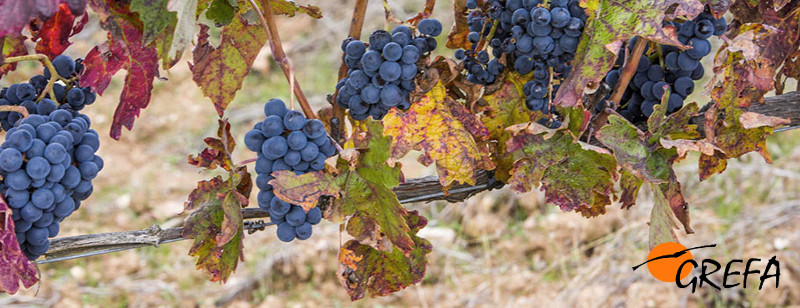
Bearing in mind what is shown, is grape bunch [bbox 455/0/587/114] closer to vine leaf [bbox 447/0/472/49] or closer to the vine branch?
vine leaf [bbox 447/0/472/49]

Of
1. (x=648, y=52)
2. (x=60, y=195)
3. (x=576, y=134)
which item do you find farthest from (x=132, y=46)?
(x=648, y=52)

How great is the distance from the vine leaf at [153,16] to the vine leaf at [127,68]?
0.06m

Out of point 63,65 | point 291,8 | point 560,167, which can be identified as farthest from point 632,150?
point 63,65

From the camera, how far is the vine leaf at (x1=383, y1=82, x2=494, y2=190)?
2.75 ft

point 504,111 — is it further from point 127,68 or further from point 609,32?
point 127,68

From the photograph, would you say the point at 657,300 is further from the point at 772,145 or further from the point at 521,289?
the point at 772,145

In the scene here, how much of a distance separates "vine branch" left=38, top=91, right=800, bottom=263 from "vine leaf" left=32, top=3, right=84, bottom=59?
0.24 metres

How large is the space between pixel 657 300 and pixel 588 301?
21 cm

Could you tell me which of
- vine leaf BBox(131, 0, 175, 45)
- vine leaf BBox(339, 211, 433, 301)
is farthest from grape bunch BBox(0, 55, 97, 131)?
vine leaf BBox(339, 211, 433, 301)

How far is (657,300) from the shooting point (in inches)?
88.7

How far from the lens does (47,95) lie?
877mm

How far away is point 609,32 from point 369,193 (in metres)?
0.32

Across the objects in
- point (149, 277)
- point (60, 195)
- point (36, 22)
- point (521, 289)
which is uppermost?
point (36, 22)

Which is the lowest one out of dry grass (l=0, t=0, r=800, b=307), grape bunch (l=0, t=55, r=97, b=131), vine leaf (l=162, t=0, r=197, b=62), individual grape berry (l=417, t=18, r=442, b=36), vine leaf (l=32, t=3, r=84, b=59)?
dry grass (l=0, t=0, r=800, b=307)
